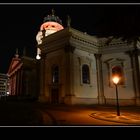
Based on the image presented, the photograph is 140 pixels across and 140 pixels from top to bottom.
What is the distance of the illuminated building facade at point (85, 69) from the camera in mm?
24828

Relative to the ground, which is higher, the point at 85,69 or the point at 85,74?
the point at 85,69

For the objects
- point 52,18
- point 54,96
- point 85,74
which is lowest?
point 54,96

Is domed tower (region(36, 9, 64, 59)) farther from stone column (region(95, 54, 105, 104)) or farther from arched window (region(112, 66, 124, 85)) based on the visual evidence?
arched window (region(112, 66, 124, 85))

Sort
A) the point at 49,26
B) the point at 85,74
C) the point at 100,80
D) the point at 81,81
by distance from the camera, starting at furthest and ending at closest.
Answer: the point at 49,26, the point at 100,80, the point at 85,74, the point at 81,81

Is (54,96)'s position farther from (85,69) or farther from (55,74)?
(85,69)

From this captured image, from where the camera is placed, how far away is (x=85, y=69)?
2667 cm

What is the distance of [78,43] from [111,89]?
8.05 m

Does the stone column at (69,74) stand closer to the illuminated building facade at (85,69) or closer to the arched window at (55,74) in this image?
the illuminated building facade at (85,69)

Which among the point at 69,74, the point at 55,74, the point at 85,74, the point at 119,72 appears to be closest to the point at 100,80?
the point at 85,74

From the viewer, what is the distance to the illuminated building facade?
24.8 metres

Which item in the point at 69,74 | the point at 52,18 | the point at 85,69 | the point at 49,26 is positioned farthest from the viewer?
the point at 52,18

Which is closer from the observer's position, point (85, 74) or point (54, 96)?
point (54, 96)

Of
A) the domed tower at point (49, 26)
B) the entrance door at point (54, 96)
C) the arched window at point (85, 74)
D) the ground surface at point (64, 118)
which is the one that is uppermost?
the domed tower at point (49, 26)

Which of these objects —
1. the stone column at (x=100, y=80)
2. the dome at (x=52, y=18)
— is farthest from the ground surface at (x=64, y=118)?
the dome at (x=52, y=18)
